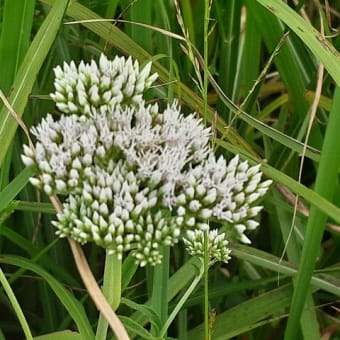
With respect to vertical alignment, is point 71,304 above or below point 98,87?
below

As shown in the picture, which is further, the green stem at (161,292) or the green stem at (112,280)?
the green stem at (161,292)

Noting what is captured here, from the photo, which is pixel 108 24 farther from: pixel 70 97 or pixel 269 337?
pixel 269 337

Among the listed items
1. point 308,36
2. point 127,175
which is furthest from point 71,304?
point 308,36

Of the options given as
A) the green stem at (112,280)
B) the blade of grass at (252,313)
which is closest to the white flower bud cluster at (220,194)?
the green stem at (112,280)

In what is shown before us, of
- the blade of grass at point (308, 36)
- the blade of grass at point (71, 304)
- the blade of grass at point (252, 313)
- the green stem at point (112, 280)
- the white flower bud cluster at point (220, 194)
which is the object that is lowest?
the blade of grass at point (252, 313)

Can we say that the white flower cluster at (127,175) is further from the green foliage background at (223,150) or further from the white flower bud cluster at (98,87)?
the green foliage background at (223,150)

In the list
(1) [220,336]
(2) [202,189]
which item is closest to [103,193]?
(2) [202,189]

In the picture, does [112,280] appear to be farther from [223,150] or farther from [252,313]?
[223,150]
